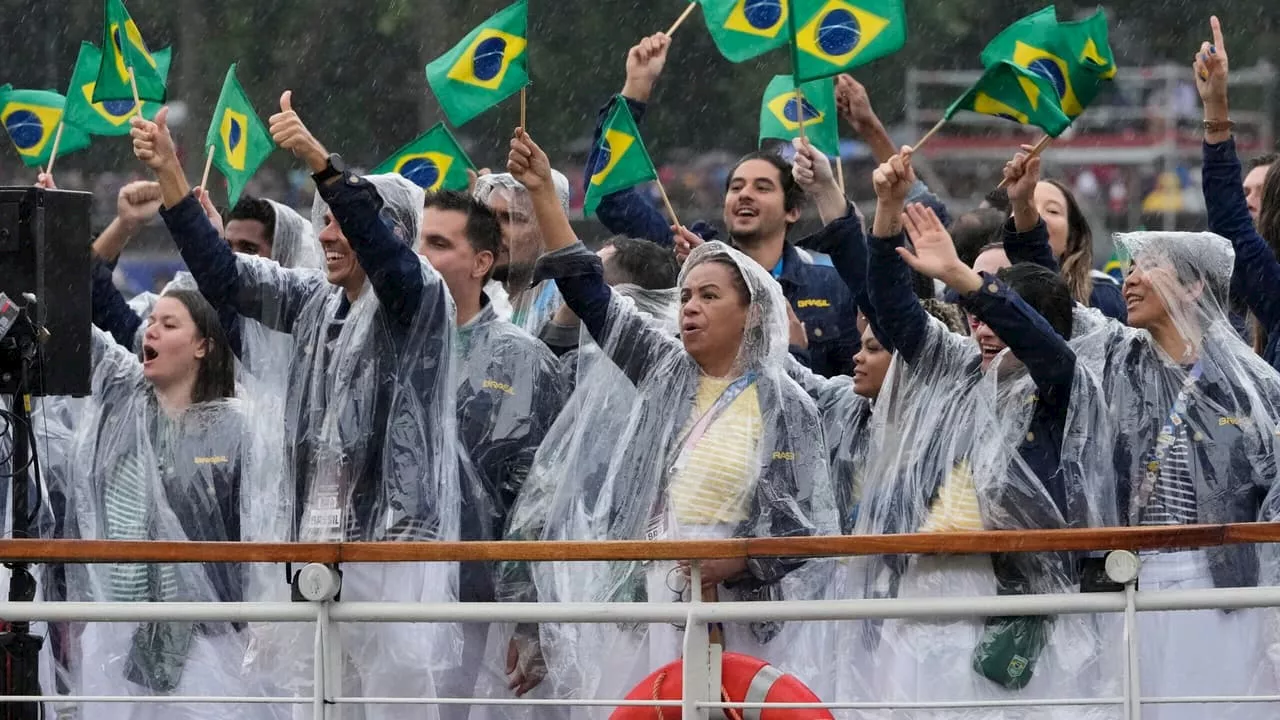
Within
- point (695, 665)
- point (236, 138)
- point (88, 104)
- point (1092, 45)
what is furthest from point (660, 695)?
point (88, 104)

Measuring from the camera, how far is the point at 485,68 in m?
5.24

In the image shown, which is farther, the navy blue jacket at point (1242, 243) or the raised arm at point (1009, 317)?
the navy blue jacket at point (1242, 243)

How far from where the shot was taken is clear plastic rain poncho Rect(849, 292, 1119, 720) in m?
4.12

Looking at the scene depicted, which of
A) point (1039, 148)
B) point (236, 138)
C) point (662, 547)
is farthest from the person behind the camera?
point (236, 138)

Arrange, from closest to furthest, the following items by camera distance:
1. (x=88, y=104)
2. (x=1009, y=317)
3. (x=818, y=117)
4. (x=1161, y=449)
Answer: (x=1009, y=317), (x=1161, y=449), (x=818, y=117), (x=88, y=104)

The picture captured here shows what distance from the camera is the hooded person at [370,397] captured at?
174 inches

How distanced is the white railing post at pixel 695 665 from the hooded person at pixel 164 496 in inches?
53.1

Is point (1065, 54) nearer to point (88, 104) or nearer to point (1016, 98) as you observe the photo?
point (1016, 98)

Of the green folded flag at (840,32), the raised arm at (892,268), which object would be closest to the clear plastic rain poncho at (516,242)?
the green folded flag at (840,32)

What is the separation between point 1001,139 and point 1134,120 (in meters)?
1.05

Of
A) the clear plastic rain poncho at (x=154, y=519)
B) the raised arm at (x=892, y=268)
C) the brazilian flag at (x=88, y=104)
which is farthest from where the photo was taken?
the brazilian flag at (x=88, y=104)

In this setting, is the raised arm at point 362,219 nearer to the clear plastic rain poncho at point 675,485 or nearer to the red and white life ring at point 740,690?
the clear plastic rain poncho at point 675,485

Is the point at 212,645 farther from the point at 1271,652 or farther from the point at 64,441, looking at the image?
the point at 1271,652

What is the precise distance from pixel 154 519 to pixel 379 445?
87 centimetres
